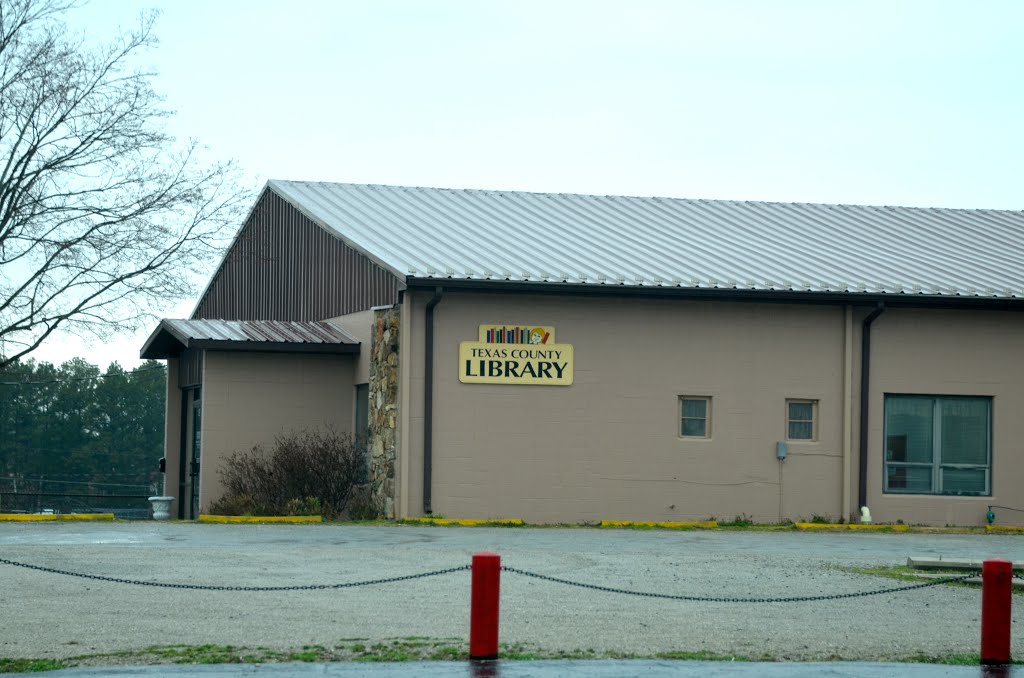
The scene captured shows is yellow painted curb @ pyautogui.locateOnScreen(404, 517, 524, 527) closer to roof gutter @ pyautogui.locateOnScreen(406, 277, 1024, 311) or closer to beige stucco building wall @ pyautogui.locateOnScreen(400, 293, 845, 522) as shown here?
beige stucco building wall @ pyautogui.locateOnScreen(400, 293, 845, 522)

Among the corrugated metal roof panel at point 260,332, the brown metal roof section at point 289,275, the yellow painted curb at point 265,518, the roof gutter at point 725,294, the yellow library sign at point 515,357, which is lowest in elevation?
the yellow painted curb at point 265,518

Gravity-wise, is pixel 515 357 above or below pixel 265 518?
above

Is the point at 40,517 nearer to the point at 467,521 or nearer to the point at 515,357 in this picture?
the point at 467,521

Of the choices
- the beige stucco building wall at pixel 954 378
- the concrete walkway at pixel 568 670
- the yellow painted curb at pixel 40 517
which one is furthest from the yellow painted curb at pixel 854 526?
the concrete walkway at pixel 568 670

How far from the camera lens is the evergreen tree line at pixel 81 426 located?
237ft

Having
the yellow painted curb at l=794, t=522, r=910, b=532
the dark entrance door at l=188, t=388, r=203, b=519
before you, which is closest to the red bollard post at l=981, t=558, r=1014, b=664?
the yellow painted curb at l=794, t=522, r=910, b=532

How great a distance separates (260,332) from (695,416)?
7.48 meters

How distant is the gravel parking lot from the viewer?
11.0 meters

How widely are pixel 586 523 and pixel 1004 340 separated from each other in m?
7.57

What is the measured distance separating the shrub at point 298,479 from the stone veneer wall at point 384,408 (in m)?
0.47

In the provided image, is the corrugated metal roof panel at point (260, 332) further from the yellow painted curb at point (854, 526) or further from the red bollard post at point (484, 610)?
the red bollard post at point (484, 610)

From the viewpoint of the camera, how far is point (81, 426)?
75.5 m

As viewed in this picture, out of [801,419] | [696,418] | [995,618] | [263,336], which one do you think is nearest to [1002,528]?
[801,419]

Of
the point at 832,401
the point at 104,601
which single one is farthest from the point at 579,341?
the point at 104,601
